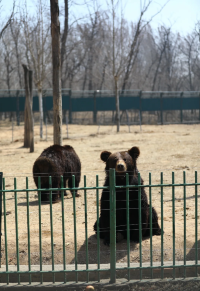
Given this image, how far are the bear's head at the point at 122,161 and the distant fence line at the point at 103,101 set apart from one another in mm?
27332

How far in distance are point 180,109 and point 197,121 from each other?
188 centimetres

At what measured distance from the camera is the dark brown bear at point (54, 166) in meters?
9.26

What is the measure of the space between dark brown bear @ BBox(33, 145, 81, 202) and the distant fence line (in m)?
23.5

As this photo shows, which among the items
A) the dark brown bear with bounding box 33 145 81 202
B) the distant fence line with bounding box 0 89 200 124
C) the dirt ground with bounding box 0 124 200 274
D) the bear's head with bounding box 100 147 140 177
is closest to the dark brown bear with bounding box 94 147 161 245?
the bear's head with bounding box 100 147 140 177

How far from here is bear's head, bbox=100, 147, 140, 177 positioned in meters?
5.57

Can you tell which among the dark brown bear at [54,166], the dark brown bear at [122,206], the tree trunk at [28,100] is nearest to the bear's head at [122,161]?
the dark brown bear at [122,206]

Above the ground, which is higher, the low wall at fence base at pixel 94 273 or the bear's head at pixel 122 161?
the bear's head at pixel 122 161

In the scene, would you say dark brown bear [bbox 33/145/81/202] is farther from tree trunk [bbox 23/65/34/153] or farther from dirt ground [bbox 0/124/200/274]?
tree trunk [bbox 23/65/34/153]

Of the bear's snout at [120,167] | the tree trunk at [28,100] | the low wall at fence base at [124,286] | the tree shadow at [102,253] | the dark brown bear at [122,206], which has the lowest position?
the low wall at fence base at [124,286]

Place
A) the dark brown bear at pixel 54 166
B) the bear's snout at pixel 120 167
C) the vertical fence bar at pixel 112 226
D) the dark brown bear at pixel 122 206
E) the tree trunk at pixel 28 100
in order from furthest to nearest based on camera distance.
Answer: the tree trunk at pixel 28 100, the dark brown bear at pixel 54 166, the dark brown bear at pixel 122 206, the bear's snout at pixel 120 167, the vertical fence bar at pixel 112 226

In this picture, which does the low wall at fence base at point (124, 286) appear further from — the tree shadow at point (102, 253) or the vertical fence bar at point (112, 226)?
the tree shadow at point (102, 253)

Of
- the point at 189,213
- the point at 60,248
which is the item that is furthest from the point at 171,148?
the point at 60,248

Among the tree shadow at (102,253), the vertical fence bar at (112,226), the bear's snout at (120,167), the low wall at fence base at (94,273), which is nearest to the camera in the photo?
the vertical fence bar at (112,226)

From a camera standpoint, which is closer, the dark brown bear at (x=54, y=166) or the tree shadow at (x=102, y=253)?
the tree shadow at (x=102, y=253)
